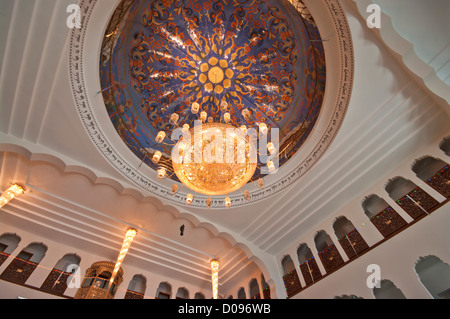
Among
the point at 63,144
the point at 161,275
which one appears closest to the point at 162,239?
the point at 161,275

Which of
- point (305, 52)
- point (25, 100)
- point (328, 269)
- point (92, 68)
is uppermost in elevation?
point (305, 52)

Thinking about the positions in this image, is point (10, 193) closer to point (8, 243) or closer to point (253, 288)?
point (8, 243)

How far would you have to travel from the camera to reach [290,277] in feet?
22.7

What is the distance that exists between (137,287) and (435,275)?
743 cm

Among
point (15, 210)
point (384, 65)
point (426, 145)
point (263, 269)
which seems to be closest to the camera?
point (384, 65)

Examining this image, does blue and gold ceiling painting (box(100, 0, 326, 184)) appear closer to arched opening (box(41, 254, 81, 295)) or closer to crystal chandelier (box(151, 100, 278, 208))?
crystal chandelier (box(151, 100, 278, 208))

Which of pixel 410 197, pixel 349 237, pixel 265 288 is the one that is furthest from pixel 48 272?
pixel 410 197

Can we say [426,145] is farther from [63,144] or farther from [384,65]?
[63,144]

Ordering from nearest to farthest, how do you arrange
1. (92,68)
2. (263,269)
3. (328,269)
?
1. (92,68)
2. (328,269)
3. (263,269)

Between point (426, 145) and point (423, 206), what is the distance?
1.43 meters

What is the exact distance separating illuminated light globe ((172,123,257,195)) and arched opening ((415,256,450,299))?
361cm

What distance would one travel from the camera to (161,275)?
837 centimetres

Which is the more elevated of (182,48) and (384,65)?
(182,48)

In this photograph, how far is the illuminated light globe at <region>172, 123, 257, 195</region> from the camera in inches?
200
